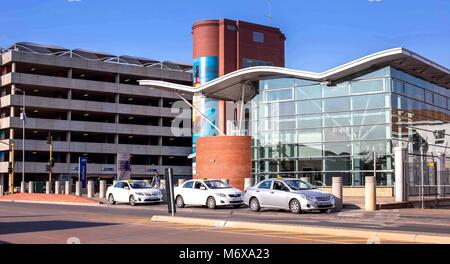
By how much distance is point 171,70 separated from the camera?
93.3m

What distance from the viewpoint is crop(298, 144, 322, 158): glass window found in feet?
131

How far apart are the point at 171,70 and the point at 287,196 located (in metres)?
70.1

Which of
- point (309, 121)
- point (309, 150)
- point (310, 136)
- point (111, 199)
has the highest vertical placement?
point (309, 121)

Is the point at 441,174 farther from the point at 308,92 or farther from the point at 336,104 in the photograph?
the point at 308,92

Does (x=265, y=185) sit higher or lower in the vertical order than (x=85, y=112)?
lower

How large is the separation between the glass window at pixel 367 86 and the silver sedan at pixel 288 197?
13.7 meters

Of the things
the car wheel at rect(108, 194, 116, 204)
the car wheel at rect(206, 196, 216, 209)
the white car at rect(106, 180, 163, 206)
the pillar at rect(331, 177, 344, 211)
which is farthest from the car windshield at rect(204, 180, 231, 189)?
the car wheel at rect(108, 194, 116, 204)

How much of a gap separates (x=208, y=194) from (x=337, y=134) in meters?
13.0

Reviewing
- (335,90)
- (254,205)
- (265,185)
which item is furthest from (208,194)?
(335,90)

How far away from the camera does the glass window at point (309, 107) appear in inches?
1578

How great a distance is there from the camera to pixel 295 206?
2481cm

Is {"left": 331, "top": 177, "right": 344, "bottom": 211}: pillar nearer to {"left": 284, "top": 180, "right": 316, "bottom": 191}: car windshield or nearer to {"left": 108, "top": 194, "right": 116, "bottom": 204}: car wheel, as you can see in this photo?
{"left": 284, "top": 180, "right": 316, "bottom": 191}: car windshield
